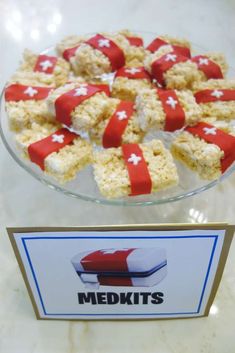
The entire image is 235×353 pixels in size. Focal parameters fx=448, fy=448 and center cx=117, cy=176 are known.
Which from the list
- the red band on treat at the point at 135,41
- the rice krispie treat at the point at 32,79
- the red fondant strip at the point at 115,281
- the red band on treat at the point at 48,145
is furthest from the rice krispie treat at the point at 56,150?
the red band on treat at the point at 135,41

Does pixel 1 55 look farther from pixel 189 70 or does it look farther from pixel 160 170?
pixel 160 170

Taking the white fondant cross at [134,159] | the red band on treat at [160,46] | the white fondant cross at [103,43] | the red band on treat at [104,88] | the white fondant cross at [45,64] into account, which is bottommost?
the white fondant cross at [134,159]

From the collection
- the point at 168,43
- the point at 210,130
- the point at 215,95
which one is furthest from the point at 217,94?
the point at 168,43

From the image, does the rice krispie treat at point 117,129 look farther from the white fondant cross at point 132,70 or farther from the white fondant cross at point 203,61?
the white fondant cross at point 203,61

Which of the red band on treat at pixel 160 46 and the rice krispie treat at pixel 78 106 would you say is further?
the red band on treat at pixel 160 46

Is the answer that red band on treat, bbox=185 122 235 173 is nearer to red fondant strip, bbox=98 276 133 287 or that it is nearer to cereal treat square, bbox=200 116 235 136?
cereal treat square, bbox=200 116 235 136
